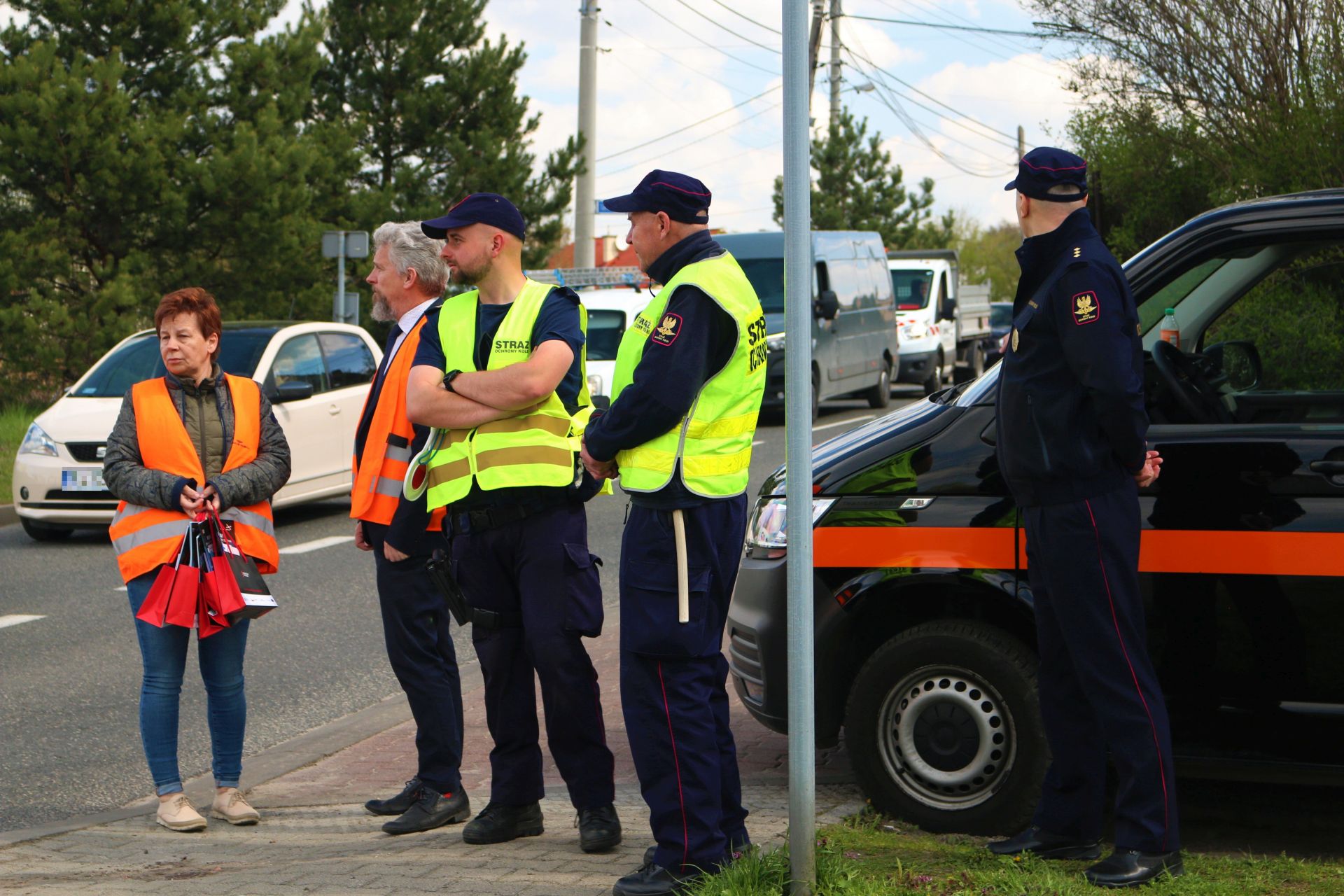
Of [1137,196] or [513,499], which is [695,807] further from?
[1137,196]

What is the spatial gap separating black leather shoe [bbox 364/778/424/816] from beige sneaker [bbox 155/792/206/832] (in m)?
0.55

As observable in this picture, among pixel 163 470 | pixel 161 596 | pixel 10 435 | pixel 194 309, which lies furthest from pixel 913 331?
pixel 161 596

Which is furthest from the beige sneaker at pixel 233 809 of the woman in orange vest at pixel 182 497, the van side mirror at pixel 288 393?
the van side mirror at pixel 288 393

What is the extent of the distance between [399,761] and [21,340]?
52.2ft

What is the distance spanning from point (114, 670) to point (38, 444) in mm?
4582

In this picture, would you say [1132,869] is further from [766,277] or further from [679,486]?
[766,277]

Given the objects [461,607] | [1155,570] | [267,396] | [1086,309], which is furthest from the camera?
[267,396]

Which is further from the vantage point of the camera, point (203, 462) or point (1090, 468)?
point (203, 462)

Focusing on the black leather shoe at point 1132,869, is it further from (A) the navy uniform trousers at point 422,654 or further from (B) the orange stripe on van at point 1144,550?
(A) the navy uniform trousers at point 422,654

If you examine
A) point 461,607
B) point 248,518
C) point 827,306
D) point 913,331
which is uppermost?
point 827,306

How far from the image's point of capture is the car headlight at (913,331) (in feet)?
93.2

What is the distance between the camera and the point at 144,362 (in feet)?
40.6

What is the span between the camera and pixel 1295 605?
4.30m

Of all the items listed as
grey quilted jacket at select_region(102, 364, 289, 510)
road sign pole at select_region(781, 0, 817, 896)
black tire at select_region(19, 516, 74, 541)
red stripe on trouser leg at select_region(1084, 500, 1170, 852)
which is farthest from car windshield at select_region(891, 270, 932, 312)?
road sign pole at select_region(781, 0, 817, 896)
